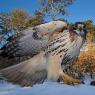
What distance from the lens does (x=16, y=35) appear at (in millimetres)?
2238

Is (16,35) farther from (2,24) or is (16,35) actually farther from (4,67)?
(2,24)

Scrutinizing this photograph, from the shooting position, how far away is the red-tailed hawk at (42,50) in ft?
6.86

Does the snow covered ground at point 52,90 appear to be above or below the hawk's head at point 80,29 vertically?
below

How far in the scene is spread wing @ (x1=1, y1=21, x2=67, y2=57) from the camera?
7.00 ft

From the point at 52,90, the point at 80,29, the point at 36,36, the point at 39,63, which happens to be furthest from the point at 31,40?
the point at 52,90

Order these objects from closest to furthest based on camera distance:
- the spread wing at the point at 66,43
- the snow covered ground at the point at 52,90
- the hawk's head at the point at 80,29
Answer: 1. the spread wing at the point at 66,43
2. the hawk's head at the point at 80,29
3. the snow covered ground at the point at 52,90

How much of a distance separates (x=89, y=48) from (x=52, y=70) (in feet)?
53.3

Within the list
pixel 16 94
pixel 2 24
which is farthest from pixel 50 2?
pixel 16 94

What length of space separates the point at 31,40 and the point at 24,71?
0.80 feet

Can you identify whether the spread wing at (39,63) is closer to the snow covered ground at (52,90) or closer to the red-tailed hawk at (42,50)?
the red-tailed hawk at (42,50)

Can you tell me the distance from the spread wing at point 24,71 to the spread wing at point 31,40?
77 mm

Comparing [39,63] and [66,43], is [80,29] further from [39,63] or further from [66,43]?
[39,63]

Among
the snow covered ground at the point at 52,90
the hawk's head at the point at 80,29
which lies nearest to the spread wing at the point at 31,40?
the hawk's head at the point at 80,29

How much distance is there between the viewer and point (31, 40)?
221cm
